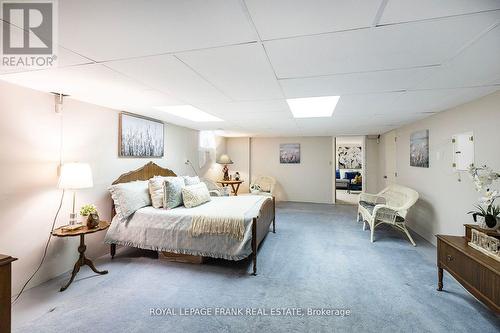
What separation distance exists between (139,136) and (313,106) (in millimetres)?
2865

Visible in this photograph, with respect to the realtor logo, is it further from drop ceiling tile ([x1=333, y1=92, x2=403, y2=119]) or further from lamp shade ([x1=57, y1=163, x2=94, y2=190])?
drop ceiling tile ([x1=333, y1=92, x2=403, y2=119])

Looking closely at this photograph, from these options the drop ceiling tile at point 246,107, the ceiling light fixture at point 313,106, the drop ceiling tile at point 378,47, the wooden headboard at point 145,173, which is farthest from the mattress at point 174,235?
the drop ceiling tile at point 378,47

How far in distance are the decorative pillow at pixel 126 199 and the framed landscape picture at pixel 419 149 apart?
15.2 feet

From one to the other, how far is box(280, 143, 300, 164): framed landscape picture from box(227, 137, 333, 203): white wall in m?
0.11

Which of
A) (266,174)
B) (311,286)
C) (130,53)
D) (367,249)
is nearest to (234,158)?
(266,174)

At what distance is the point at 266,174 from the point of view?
293 inches

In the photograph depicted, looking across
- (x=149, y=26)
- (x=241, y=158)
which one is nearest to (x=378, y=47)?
(x=149, y=26)

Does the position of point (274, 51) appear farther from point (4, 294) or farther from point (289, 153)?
point (289, 153)

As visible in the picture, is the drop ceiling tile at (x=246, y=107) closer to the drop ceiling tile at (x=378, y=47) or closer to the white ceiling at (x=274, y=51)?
the white ceiling at (x=274, y=51)

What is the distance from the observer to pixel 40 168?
2.42 meters

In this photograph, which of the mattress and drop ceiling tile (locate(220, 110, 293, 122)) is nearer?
the mattress

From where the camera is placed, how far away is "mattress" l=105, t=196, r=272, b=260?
2.67 m

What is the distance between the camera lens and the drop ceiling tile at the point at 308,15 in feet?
3.46

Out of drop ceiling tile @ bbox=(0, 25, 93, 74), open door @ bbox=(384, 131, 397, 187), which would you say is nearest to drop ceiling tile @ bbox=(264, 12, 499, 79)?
drop ceiling tile @ bbox=(0, 25, 93, 74)
